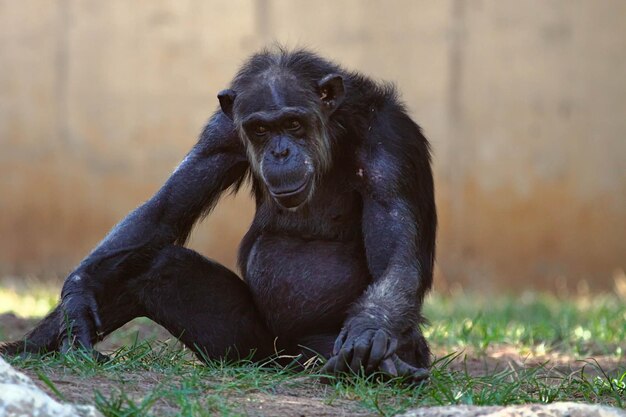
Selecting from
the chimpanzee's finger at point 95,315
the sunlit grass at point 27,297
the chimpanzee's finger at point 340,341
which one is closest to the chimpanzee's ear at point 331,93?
the chimpanzee's finger at point 340,341

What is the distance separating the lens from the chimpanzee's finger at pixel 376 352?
5617 mm

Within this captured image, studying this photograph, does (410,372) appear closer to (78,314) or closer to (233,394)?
(233,394)

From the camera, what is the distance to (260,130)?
650 centimetres

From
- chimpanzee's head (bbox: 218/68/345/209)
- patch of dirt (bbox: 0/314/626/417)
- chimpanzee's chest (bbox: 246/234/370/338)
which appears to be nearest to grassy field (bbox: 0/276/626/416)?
patch of dirt (bbox: 0/314/626/417)

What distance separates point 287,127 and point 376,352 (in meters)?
1.58

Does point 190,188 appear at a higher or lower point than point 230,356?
higher

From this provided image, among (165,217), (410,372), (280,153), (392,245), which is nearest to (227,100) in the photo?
(280,153)

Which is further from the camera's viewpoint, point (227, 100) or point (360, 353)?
point (227, 100)

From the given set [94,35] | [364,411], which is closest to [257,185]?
[364,411]

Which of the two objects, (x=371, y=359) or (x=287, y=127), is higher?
(x=287, y=127)

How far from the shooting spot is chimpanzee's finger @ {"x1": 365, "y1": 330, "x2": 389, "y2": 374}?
221 inches

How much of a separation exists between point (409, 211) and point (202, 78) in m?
8.66

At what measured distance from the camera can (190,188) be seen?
22.5 ft

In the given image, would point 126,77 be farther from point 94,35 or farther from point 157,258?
point 157,258
